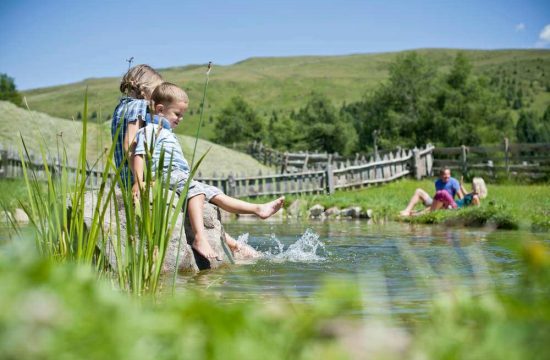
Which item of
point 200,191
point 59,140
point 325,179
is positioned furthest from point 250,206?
point 59,140

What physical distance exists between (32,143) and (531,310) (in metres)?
26.5

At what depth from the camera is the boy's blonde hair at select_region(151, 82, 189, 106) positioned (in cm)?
583

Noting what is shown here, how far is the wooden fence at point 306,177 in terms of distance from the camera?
20.8 metres

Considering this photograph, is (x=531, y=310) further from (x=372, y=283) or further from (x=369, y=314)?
(x=372, y=283)

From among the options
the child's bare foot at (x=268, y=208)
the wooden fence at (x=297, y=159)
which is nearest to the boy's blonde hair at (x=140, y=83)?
the child's bare foot at (x=268, y=208)

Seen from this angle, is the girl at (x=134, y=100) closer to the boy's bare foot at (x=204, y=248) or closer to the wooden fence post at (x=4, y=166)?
the boy's bare foot at (x=204, y=248)

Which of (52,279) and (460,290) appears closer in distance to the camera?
(52,279)

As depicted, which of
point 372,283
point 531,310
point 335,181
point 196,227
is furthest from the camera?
point 335,181

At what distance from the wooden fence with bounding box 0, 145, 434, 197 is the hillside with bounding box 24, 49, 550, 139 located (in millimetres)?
72722

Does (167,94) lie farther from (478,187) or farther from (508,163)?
(508,163)

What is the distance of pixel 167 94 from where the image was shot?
19.2 ft

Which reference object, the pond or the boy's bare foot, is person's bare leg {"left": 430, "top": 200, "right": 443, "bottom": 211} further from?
the boy's bare foot

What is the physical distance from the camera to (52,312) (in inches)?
36.1

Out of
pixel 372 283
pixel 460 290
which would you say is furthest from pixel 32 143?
pixel 460 290
